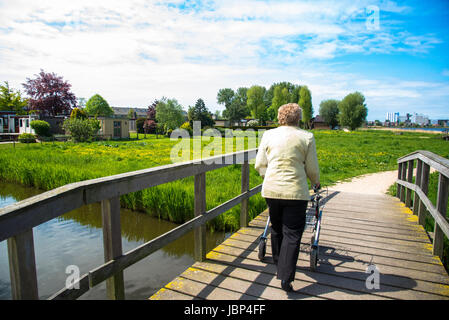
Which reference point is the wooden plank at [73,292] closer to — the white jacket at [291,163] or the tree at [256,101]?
the white jacket at [291,163]

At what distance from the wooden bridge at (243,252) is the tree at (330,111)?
83227 millimetres

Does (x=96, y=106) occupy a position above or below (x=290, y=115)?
above

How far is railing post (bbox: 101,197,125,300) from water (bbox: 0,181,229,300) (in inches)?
86.7

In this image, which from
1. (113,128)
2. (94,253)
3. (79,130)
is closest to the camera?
(94,253)

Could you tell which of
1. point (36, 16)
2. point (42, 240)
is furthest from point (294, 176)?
point (36, 16)

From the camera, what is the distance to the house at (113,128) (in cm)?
3512

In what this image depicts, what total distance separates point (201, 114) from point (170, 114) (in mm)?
8691

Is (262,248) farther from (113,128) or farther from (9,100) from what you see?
(9,100)

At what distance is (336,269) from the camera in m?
3.10

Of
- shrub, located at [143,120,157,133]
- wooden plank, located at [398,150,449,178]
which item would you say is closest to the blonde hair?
wooden plank, located at [398,150,449,178]

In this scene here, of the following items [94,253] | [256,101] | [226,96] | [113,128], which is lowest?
[94,253]

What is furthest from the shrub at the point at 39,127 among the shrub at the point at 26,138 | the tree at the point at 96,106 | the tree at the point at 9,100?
the tree at the point at 96,106

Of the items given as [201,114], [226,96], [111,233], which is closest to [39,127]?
[201,114]

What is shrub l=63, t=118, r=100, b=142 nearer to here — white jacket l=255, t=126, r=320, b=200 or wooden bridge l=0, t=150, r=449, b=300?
wooden bridge l=0, t=150, r=449, b=300
